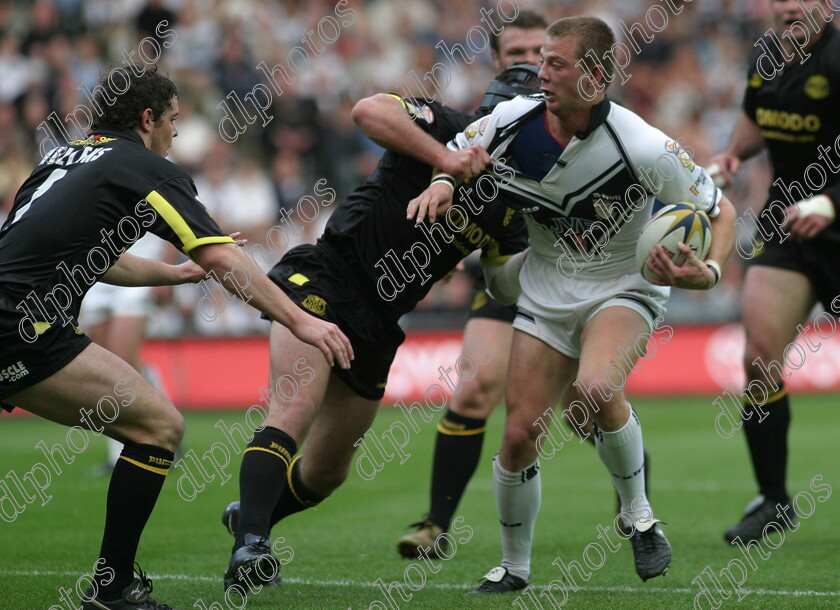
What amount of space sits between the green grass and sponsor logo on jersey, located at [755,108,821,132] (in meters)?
2.40

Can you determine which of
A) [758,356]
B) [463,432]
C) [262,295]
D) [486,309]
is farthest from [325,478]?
[758,356]

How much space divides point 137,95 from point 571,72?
6.02 ft

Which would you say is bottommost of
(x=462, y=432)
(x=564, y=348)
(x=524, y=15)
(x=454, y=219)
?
(x=462, y=432)

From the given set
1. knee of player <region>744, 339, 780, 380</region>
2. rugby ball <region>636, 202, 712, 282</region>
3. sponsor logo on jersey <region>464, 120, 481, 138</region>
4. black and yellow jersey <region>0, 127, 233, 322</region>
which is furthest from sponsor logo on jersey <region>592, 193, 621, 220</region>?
knee of player <region>744, 339, 780, 380</region>

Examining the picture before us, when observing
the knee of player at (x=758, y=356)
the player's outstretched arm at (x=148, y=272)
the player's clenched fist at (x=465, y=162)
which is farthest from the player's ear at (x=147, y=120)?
the knee of player at (x=758, y=356)

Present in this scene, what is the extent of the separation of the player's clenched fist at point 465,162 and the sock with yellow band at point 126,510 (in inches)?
69.1

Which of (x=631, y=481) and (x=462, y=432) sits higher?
(x=631, y=481)

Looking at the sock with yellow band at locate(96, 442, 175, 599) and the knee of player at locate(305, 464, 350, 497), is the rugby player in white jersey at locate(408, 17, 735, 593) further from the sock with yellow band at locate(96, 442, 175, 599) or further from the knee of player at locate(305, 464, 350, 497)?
the sock with yellow band at locate(96, 442, 175, 599)

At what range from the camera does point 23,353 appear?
14.2 feet

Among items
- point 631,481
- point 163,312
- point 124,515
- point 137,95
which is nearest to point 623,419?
point 631,481

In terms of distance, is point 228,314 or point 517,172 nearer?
point 517,172

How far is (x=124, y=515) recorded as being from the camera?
179 inches

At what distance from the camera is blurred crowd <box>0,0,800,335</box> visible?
15438mm

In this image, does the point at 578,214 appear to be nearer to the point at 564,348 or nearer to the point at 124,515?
the point at 564,348
